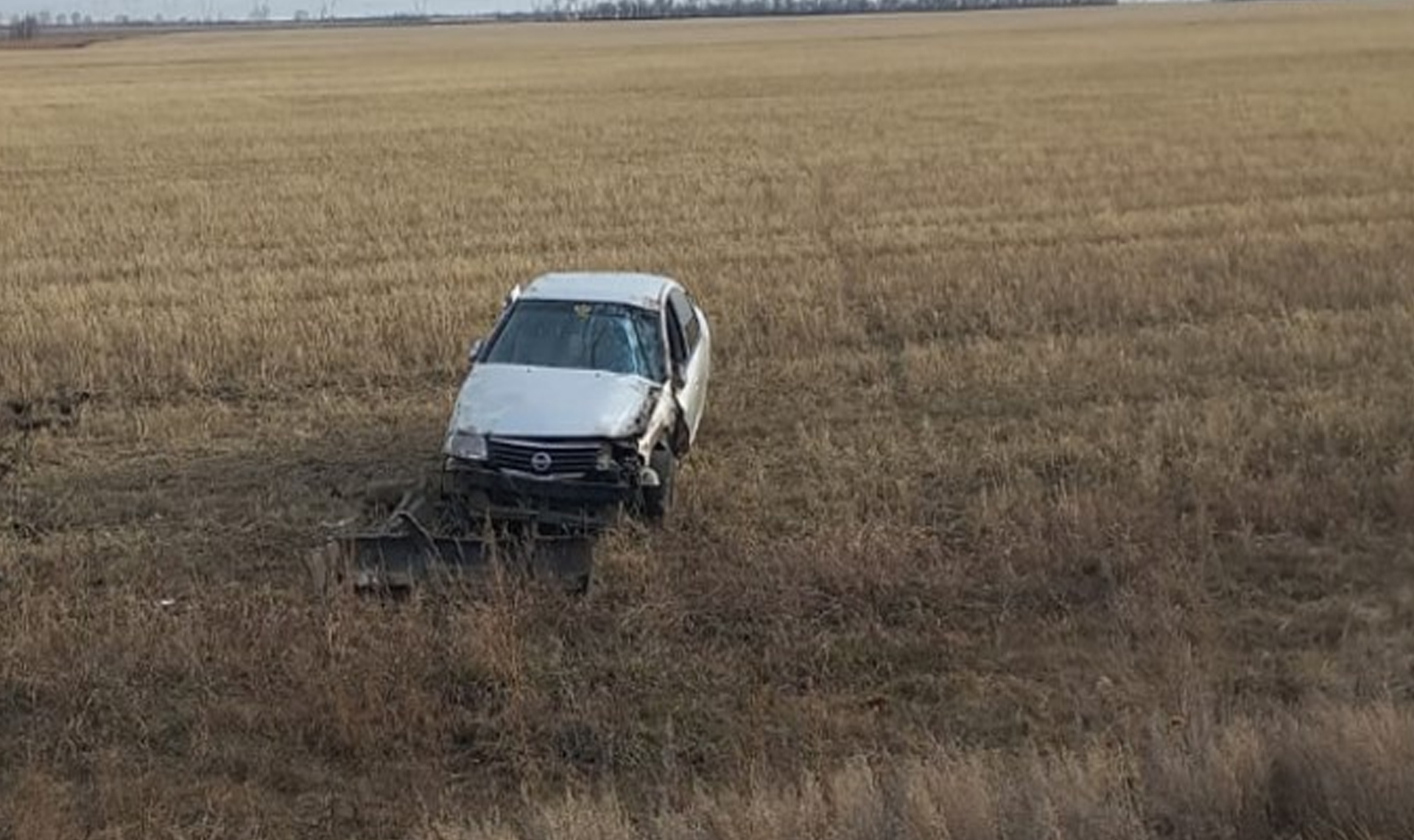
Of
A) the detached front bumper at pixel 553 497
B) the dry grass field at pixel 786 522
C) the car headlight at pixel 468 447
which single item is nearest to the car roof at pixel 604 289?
the dry grass field at pixel 786 522

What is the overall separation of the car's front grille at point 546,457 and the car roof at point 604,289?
189 centimetres

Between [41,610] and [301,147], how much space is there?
29.0m

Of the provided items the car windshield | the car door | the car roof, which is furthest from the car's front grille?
the car roof

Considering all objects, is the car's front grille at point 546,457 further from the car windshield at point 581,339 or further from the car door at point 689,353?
the car door at point 689,353

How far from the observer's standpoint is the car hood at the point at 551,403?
380 inches

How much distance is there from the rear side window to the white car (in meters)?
0.02

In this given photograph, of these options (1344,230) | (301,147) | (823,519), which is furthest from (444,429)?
(301,147)

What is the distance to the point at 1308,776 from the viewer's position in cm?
512

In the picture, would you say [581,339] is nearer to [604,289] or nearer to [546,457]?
[604,289]

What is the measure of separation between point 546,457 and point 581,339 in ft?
4.76

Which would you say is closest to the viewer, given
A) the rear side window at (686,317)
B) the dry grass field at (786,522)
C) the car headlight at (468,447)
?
the dry grass field at (786,522)

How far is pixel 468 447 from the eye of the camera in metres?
9.61

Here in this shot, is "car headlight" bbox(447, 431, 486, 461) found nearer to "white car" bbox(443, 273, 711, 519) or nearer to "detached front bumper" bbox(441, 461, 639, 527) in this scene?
"white car" bbox(443, 273, 711, 519)

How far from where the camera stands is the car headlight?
31.4 ft
